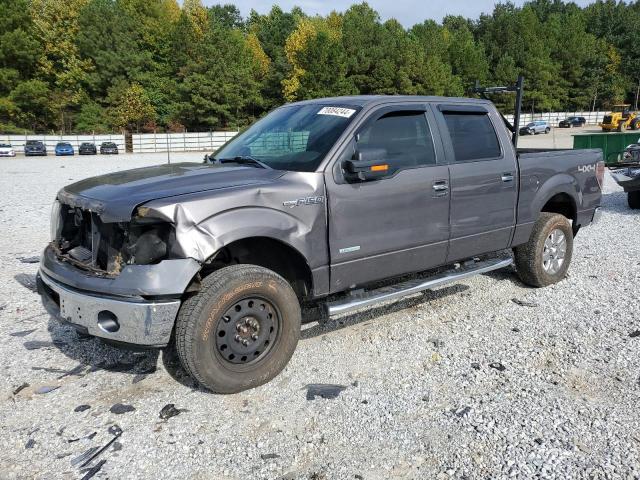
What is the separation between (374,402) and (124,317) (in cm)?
167

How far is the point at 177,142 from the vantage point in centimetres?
5075

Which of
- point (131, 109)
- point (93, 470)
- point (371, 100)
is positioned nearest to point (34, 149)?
point (131, 109)

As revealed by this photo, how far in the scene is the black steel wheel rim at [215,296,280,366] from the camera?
353 centimetres

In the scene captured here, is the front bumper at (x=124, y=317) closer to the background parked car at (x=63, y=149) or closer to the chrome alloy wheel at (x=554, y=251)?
the chrome alloy wheel at (x=554, y=251)

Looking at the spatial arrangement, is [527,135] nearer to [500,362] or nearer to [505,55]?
[505,55]

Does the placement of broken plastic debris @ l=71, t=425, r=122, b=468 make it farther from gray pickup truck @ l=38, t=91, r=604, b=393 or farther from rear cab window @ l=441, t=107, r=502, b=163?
rear cab window @ l=441, t=107, r=502, b=163

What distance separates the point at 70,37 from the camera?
68.1 m

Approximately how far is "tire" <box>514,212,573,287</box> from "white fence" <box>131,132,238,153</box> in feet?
144

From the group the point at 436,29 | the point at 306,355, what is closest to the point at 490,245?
the point at 306,355

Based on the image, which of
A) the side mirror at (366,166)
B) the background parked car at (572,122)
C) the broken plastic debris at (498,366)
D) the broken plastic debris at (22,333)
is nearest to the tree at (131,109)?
the background parked car at (572,122)

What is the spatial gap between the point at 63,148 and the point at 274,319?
4605 cm

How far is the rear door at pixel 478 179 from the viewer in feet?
15.5

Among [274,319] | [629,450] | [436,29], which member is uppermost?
[436,29]

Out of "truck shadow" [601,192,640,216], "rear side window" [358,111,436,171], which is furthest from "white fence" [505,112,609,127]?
"rear side window" [358,111,436,171]
